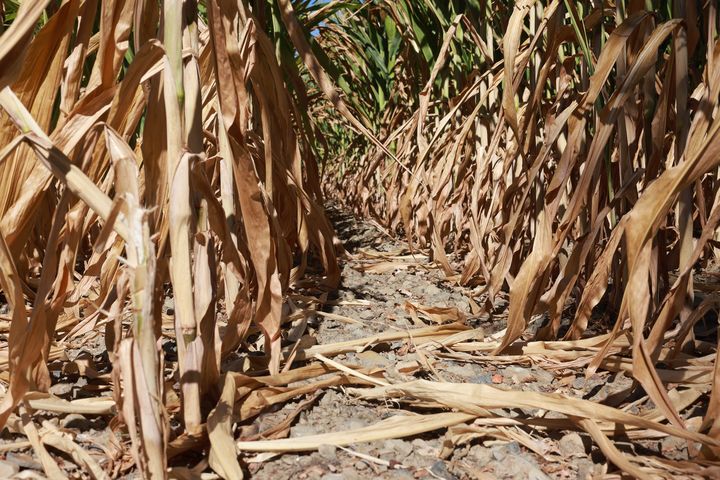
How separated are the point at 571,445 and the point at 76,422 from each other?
61 cm

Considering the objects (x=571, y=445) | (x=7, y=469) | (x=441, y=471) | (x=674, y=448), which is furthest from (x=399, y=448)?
(x=7, y=469)

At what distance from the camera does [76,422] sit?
0.80 meters

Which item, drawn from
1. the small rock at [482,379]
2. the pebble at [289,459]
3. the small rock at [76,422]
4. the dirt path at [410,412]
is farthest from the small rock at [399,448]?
the small rock at [76,422]

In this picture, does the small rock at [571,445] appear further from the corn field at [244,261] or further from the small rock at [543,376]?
the small rock at [543,376]

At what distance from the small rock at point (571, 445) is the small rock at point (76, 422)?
0.58m

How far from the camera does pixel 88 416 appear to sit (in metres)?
0.82

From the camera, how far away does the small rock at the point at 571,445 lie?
0.74 m

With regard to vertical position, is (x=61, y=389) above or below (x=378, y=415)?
above

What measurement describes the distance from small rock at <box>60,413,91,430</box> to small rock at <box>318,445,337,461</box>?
30 cm

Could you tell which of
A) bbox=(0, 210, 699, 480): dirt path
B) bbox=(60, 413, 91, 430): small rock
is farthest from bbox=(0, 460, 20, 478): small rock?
bbox=(60, 413, 91, 430): small rock

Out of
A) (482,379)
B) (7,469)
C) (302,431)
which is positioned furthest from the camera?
(482,379)

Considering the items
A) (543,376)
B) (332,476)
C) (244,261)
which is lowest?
(543,376)

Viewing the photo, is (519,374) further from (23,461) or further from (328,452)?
(23,461)

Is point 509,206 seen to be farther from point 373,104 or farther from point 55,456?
point 373,104
